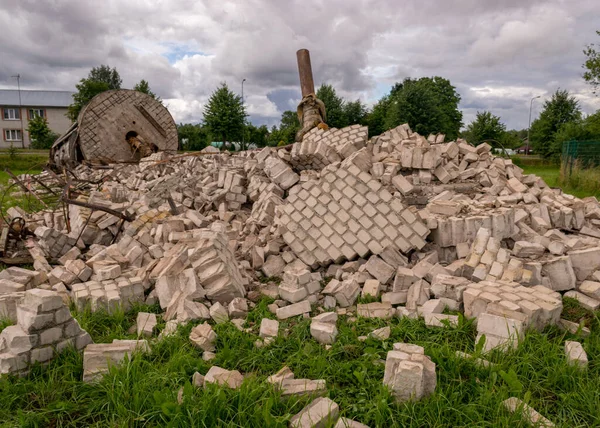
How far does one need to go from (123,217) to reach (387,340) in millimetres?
4425

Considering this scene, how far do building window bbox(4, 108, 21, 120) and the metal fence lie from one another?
56.0 meters

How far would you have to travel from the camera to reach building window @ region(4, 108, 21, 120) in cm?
4888

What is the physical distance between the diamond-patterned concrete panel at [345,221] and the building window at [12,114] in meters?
56.2

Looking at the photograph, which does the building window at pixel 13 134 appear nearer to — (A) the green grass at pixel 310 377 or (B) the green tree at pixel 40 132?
(B) the green tree at pixel 40 132

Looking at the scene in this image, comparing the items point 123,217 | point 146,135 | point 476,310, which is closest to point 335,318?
point 476,310

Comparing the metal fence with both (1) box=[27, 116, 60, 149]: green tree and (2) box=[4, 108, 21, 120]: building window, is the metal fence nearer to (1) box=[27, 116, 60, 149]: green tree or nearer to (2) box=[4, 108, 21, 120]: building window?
(1) box=[27, 116, 60, 149]: green tree

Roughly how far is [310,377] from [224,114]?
88.4ft

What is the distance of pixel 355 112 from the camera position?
101ft

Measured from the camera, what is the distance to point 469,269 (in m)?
4.44

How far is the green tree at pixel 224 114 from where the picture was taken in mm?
28203

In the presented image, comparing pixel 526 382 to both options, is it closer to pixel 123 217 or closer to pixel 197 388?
pixel 197 388

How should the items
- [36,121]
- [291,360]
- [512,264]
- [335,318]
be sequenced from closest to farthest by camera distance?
[291,360]
[335,318]
[512,264]
[36,121]

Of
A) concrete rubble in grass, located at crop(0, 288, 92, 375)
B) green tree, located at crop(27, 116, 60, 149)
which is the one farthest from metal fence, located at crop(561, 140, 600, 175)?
green tree, located at crop(27, 116, 60, 149)

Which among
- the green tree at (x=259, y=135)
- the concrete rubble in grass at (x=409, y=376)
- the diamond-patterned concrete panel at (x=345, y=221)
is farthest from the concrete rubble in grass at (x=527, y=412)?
the green tree at (x=259, y=135)
